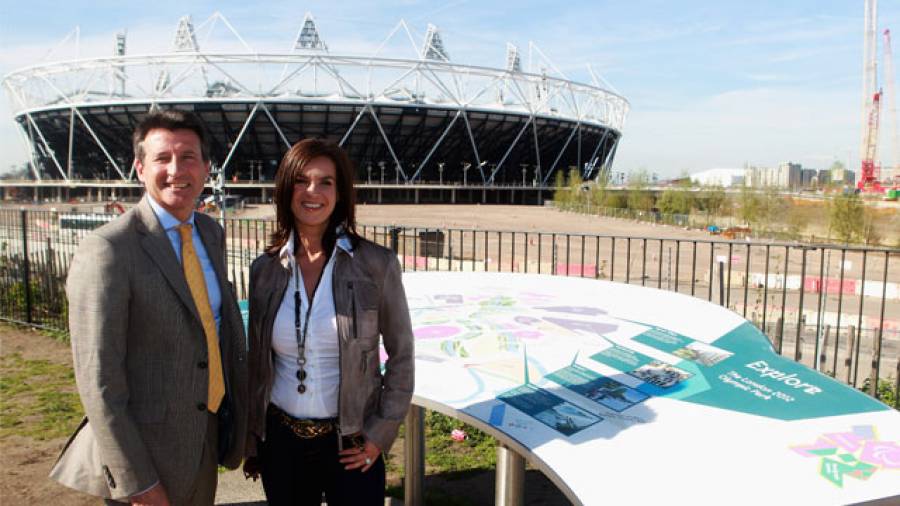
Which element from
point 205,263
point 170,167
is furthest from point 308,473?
→ point 170,167

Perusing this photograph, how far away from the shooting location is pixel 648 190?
50.9 m

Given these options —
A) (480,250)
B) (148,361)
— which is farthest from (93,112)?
(148,361)

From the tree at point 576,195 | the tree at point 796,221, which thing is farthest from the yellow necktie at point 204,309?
the tree at point 576,195

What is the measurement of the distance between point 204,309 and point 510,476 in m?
1.27

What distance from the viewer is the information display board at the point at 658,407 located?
172cm

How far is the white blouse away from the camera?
1.92 metres

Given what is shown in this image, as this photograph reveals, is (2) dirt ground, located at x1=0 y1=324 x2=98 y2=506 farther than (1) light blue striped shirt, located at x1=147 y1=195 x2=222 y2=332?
Yes

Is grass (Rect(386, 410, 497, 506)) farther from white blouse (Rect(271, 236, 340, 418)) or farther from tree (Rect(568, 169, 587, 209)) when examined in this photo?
tree (Rect(568, 169, 587, 209))

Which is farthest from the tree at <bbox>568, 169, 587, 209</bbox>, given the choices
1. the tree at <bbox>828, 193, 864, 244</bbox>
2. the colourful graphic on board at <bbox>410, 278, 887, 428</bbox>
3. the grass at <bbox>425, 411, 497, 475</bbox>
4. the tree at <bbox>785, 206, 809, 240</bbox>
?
the colourful graphic on board at <bbox>410, 278, 887, 428</bbox>

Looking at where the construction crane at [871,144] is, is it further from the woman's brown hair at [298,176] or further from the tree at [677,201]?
the woman's brown hair at [298,176]

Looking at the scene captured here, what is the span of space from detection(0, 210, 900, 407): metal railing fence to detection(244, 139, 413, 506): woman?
213 centimetres

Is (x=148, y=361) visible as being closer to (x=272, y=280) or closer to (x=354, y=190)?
(x=272, y=280)

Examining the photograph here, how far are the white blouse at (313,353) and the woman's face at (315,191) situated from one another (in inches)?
6.5

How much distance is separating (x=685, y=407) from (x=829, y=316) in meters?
11.5
